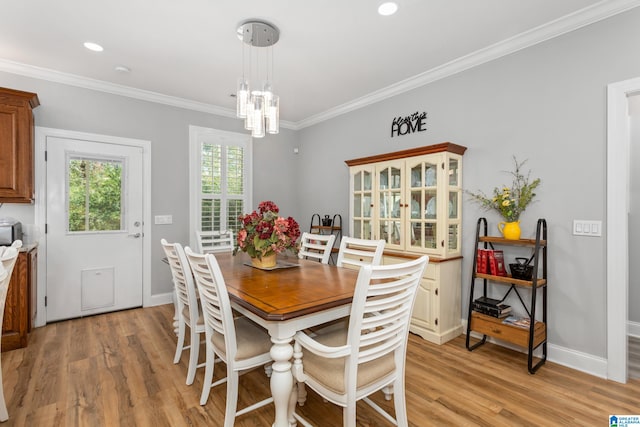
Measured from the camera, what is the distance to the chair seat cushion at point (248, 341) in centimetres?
172

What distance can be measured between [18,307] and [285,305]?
111 inches

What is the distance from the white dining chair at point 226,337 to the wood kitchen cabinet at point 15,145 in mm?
2453

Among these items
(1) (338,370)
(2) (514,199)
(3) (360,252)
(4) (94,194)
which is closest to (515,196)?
(2) (514,199)

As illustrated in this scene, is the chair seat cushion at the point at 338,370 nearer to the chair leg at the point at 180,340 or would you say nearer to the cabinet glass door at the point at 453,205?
the chair leg at the point at 180,340

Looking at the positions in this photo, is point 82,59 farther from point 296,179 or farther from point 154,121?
point 296,179

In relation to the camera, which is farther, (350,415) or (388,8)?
(388,8)

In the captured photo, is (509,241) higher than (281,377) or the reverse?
higher

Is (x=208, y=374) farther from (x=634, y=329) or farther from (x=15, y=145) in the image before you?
(x=634, y=329)

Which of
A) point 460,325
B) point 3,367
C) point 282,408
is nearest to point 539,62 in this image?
point 460,325

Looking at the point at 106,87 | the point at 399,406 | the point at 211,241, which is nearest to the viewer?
the point at 399,406

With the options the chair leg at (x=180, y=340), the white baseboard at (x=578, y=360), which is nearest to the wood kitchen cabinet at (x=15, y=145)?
the chair leg at (x=180, y=340)

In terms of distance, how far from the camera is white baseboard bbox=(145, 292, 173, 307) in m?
3.98

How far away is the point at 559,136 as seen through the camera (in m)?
2.51

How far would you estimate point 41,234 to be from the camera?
11.0 feet
